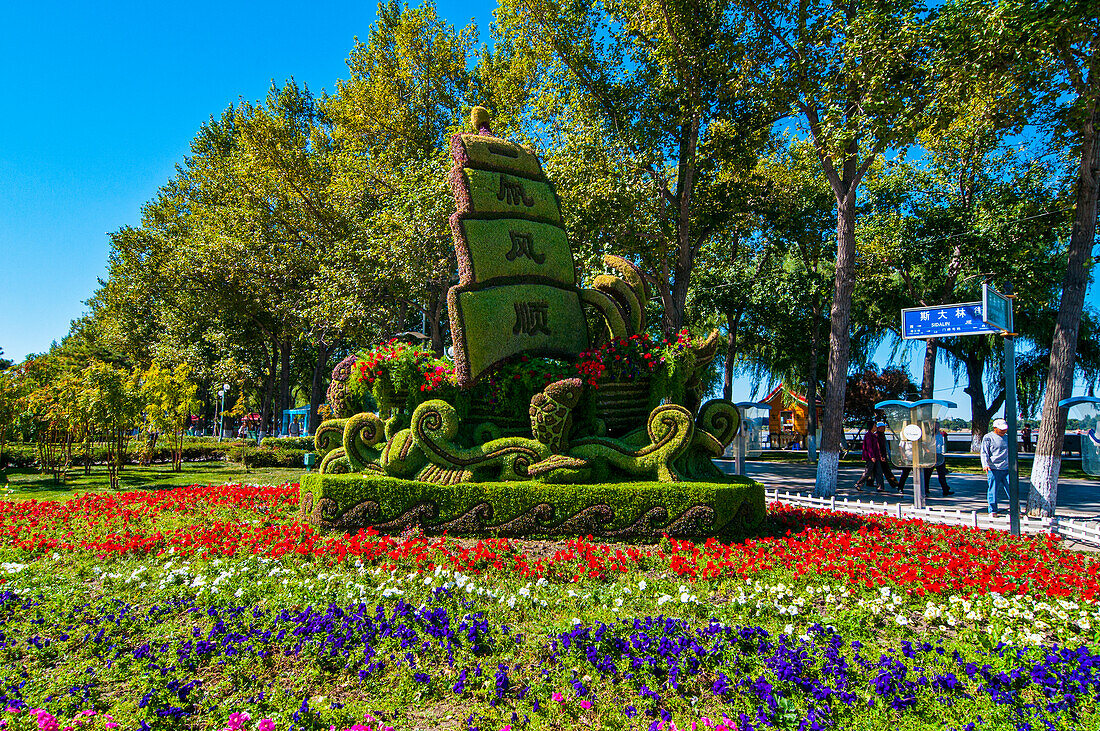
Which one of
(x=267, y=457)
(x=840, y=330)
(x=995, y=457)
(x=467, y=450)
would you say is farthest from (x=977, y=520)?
(x=267, y=457)

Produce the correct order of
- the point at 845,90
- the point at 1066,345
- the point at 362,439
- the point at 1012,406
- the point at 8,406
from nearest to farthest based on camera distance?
the point at 1012,406 < the point at 362,439 < the point at 1066,345 < the point at 845,90 < the point at 8,406

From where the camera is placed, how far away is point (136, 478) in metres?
16.3

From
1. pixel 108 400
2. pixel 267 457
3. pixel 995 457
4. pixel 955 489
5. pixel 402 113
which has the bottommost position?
pixel 267 457

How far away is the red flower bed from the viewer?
6020 mm

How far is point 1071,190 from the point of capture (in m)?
16.1

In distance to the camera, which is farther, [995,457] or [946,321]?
[995,457]

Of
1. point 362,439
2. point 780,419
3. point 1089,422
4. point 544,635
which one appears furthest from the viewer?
point 780,419

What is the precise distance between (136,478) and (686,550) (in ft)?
50.4

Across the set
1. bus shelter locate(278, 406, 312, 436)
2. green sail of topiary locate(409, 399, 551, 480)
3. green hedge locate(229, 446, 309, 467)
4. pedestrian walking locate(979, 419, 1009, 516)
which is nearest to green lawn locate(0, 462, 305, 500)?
green hedge locate(229, 446, 309, 467)

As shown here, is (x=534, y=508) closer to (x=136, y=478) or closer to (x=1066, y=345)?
(x=1066, y=345)

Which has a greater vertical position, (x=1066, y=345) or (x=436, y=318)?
(x=436, y=318)

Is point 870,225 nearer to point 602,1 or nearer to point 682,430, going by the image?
point 602,1

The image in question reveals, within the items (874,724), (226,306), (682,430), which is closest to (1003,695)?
(874,724)

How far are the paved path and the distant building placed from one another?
1684cm
